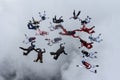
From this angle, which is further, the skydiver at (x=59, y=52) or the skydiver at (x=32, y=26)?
the skydiver at (x=32, y=26)

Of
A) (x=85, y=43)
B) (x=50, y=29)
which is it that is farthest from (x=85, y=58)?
(x=50, y=29)

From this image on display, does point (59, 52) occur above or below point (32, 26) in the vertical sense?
below

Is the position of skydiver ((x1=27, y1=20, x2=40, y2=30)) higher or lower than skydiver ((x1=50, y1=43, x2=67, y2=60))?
higher

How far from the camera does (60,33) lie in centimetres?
10269

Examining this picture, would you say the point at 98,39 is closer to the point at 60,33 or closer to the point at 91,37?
the point at 91,37

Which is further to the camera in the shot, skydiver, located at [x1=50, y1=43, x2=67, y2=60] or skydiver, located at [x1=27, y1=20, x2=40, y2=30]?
skydiver, located at [x1=27, y1=20, x2=40, y2=30]

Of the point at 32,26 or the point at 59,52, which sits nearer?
the point at 59,52

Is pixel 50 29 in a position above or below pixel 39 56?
above

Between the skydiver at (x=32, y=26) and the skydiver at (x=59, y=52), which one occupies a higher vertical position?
the skydiver at (x=32, y=26)

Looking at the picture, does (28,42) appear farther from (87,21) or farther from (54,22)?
(87,21)

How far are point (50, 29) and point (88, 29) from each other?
30.0ft

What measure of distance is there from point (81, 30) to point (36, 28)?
34.9 feet

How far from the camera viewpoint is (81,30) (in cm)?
10250

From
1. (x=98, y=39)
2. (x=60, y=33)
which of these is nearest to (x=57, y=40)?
(x=60, y=33)
